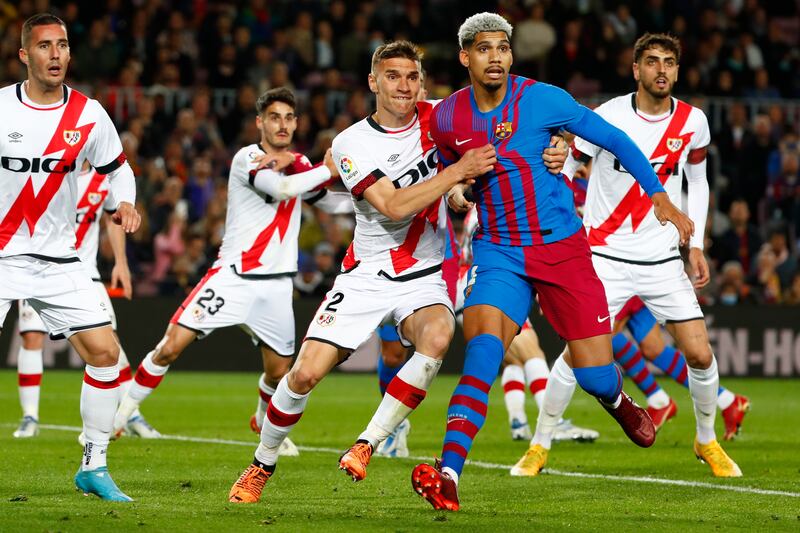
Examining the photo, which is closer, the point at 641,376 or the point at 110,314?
the point at 110,314

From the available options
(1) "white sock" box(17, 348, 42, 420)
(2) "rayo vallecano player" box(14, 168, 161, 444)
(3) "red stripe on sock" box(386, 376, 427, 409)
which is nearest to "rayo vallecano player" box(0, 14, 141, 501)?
(3) "red stripe on sock" box(386, 376, 427, 409)

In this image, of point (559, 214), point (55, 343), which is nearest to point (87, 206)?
point (559, 214)

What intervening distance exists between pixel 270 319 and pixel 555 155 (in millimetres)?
3251

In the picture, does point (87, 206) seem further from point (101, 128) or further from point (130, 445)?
point (101, 128)

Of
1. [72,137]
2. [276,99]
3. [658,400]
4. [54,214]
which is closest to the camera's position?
[72,137]

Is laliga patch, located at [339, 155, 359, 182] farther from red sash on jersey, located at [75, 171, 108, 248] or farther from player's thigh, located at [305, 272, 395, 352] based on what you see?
red sash on jersey, located at [75, 171, 108, 248]

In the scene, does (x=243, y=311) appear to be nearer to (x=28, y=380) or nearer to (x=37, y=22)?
(x=28, y=380)

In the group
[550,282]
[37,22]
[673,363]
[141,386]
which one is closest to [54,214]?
[37,22]

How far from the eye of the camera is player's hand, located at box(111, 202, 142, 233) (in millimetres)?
7441

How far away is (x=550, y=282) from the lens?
294 inches

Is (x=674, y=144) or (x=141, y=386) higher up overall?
(x=674, y=144)

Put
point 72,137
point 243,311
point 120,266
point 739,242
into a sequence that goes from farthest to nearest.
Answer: point 739,242 < point 120,266 < point 243,311 < point 72,137

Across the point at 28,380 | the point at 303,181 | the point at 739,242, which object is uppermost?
the point at 303,181

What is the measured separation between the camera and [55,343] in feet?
58.3
